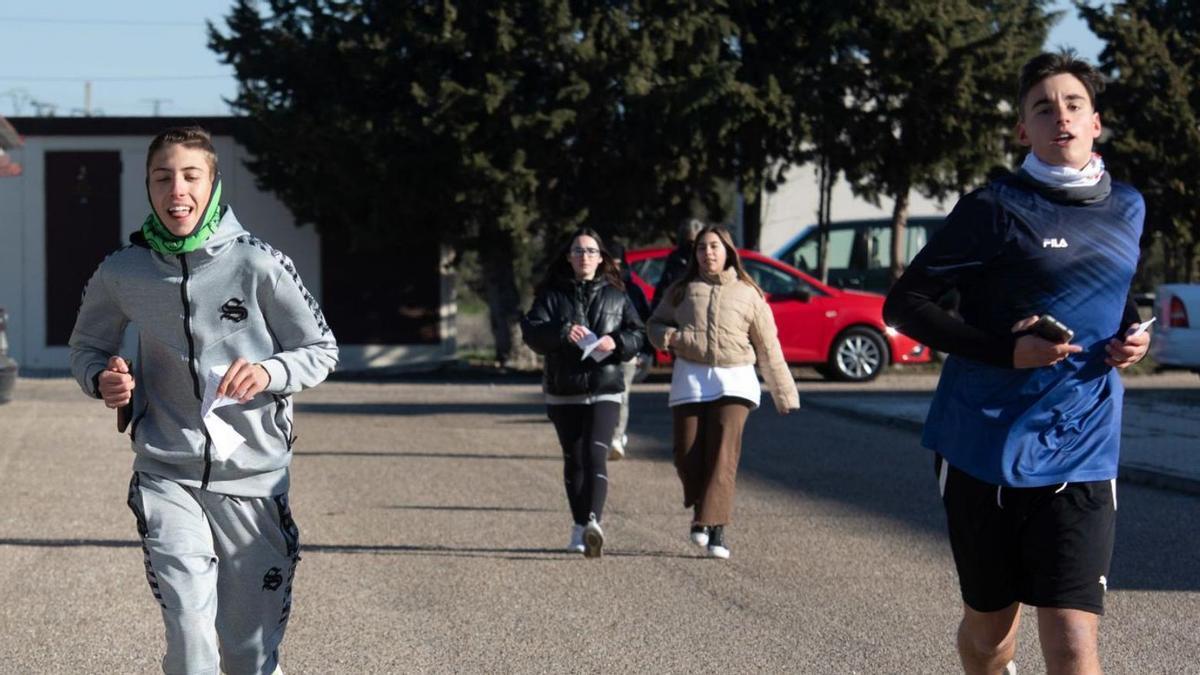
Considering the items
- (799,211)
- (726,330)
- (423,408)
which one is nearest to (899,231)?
(423,408)

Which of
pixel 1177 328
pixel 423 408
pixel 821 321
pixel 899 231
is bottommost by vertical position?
pixel 423 408

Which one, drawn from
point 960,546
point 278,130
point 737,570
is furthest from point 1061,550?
point 278,130

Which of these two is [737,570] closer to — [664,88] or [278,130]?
[664,88]

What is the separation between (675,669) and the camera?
634cm

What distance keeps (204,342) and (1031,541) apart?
86.6 inches

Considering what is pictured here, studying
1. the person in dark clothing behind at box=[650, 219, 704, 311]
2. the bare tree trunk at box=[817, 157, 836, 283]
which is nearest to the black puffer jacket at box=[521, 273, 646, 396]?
the person in dark clothing behind at box=[650, 219, 704, 311]

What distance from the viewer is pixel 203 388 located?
4668mm

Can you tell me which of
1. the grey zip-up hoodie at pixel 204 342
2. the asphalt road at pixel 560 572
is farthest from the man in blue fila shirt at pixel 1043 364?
the asphalt road at pixel 560 572

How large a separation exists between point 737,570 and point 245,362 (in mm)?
4441

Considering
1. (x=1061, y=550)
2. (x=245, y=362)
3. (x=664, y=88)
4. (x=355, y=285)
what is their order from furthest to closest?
1. (x=355, y=285)
2. (x=664, y=88)
3. (x=245, y=362)
4. (x=1061, y=550)

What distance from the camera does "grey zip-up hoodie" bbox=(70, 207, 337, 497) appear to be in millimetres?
4680

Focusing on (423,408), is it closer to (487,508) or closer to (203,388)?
(487,508)

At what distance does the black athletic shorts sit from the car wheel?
1851cm

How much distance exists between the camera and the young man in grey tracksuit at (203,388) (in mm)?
4629
